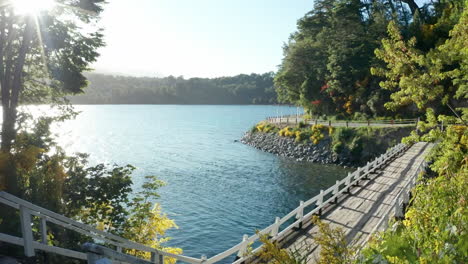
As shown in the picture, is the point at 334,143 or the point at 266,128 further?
the point at 266,128

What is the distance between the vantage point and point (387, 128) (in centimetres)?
4284

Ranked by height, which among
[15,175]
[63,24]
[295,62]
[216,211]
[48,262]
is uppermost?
[295,62]

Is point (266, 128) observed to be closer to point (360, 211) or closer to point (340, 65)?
point (340, 65)

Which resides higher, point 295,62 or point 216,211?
point 295,62

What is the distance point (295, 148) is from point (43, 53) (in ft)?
128

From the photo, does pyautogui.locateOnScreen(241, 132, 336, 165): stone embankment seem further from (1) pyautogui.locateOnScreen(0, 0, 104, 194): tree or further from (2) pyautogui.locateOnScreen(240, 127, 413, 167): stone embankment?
(1) pyautogui.locateOnScreen(0, 0, 104, 194): tree

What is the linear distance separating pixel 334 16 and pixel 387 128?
23760mm

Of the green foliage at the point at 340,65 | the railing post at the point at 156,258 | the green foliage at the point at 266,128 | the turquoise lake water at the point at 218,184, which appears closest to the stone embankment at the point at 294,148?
the green foliage at the point at 266,128

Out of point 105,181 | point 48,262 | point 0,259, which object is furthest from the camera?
point 105,181

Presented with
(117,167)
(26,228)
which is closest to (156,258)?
(26,228)

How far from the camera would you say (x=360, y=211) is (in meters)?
15.0

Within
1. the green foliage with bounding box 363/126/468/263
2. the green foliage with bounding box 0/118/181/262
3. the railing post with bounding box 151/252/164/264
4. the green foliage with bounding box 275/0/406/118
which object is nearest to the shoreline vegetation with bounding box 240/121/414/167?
the green foliage with bounding box 275/0/406/118

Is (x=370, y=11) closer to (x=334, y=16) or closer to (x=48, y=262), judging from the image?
(x=334, y=16)

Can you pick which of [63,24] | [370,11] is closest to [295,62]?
[370,11]
